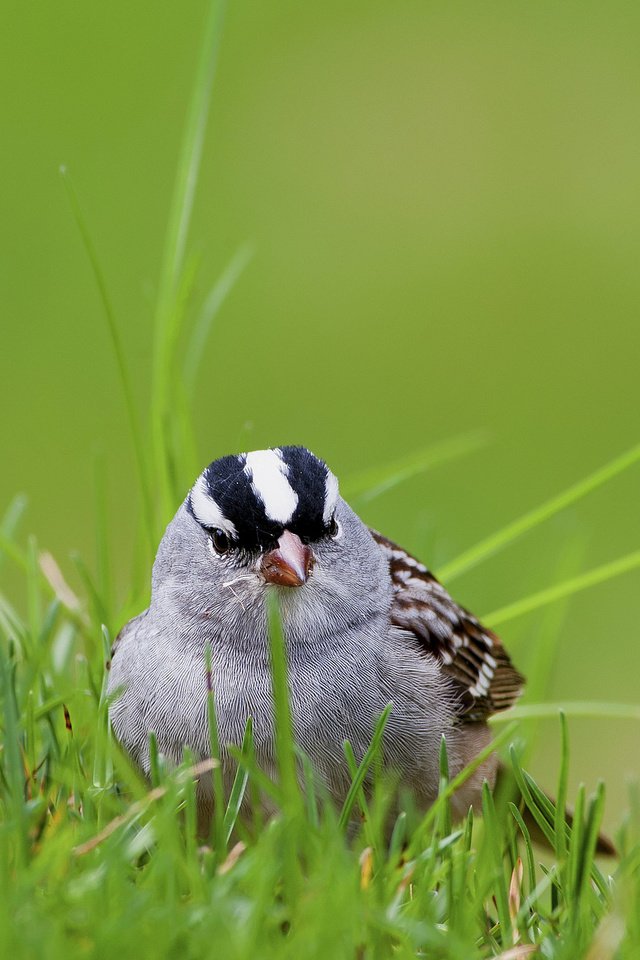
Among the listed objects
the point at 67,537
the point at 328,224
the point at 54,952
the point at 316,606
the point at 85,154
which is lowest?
the point at 54,952

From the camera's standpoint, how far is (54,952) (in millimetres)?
1447

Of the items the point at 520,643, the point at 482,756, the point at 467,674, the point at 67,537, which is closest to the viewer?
the point at 482,756

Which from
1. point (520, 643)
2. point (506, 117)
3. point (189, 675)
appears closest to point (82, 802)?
point (189, 675)

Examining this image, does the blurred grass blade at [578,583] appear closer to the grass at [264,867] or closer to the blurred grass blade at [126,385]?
the grass at [264,867]

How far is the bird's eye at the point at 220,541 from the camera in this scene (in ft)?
7.98

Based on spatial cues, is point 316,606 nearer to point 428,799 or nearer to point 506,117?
point 428,799

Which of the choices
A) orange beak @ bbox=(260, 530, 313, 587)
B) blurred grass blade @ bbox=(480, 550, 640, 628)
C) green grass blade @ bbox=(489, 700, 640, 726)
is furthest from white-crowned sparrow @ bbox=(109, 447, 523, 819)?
blurred grass blade @ bbox=(480, 550, 640, 628)

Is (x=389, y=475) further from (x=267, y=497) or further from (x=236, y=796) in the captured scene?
(x=236, y=796)

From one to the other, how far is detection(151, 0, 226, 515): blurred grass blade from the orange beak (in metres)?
0.60

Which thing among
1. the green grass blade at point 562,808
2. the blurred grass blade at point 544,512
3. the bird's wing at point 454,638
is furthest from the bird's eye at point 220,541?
the green grass blade at point 562,808

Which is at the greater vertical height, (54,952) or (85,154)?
(85,154)

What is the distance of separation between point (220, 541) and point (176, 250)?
83 centimetres

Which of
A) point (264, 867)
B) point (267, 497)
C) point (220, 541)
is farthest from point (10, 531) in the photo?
point (264, 867)

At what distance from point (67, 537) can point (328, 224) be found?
8.31ft
